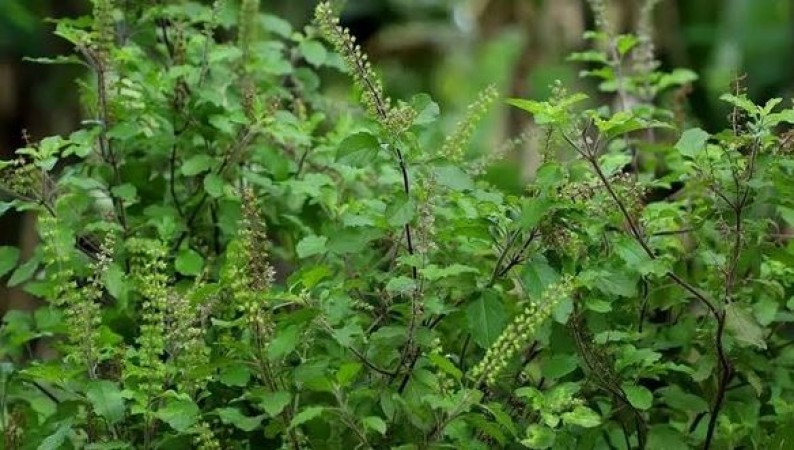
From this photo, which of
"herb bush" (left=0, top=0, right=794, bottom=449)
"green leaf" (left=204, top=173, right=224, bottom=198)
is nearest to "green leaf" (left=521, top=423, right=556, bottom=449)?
"herb bush" (left=0, top=0, right=794, bottom=449)

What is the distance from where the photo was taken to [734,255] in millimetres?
1835

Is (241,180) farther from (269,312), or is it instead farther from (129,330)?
(269,312)

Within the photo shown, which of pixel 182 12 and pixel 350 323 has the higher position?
pixel 182 12

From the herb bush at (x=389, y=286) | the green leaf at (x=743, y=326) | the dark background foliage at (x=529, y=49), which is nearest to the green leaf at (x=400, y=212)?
the herb bush at (x=389, y=286)

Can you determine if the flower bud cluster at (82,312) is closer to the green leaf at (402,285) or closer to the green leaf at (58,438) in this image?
the green leaf at (58,438)

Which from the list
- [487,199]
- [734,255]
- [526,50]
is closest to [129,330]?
[487,199]

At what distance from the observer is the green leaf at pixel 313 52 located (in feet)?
8.26

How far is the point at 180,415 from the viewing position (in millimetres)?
1741

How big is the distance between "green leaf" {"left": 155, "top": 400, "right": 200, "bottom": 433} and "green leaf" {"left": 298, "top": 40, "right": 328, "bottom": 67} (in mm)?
945

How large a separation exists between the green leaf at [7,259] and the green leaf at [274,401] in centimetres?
69

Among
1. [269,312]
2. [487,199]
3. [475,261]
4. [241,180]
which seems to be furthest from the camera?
[241,180]

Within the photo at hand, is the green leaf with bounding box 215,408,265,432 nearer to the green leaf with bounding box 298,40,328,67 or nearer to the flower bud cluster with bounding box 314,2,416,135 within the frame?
the flower bud cluster with bounding box 314,2,416,135

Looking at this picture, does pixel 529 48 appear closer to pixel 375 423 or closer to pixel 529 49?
pixel 529 49

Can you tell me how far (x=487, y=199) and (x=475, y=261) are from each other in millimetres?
233
